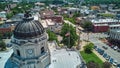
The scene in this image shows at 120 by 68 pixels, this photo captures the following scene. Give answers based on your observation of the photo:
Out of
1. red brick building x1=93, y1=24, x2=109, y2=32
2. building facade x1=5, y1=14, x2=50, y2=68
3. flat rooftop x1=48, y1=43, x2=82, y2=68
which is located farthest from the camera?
red brick building x1=93, y1=24, x2=109, y2=32

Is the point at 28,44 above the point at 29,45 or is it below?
above

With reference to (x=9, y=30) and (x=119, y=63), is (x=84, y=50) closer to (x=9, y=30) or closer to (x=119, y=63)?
(x=119, y=63)

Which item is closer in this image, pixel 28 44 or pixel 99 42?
pixel 28 44

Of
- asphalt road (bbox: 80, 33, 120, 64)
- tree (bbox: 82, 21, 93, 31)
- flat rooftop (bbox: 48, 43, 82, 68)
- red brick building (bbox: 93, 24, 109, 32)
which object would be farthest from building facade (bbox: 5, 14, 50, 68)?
tree (bbox: 82, 21, 93, 31)

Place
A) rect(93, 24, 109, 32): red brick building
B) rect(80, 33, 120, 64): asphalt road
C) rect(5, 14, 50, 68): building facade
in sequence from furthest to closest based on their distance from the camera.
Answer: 1. rect(93, 24, 109, 32): red brick building
2. rect(80, 33, 120, 64): asphalt road
3. rect(5, 14, 50, 68): building facade

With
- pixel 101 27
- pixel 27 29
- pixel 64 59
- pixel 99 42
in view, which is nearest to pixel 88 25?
pixel 101 27

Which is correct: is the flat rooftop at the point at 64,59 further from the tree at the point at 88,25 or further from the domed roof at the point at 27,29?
the tree at the point at 88,25

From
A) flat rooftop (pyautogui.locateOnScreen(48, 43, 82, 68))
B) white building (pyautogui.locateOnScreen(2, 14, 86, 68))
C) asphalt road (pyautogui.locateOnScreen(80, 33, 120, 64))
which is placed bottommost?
asphalt road (pyautogui.locateOnScreen(80, 33, 120, 64))

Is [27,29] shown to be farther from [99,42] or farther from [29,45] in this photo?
[99,42]

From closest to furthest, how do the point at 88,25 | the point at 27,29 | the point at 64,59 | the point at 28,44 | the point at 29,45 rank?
the point at 28,44
the point at 29,45
the point at 27,29
the point at 64,59
the point at 88,25

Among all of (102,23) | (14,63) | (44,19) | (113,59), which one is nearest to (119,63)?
(113,59)

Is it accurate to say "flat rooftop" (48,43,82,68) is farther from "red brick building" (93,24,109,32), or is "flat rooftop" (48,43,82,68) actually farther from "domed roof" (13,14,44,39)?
"red brick building" (93,24,109,32)
